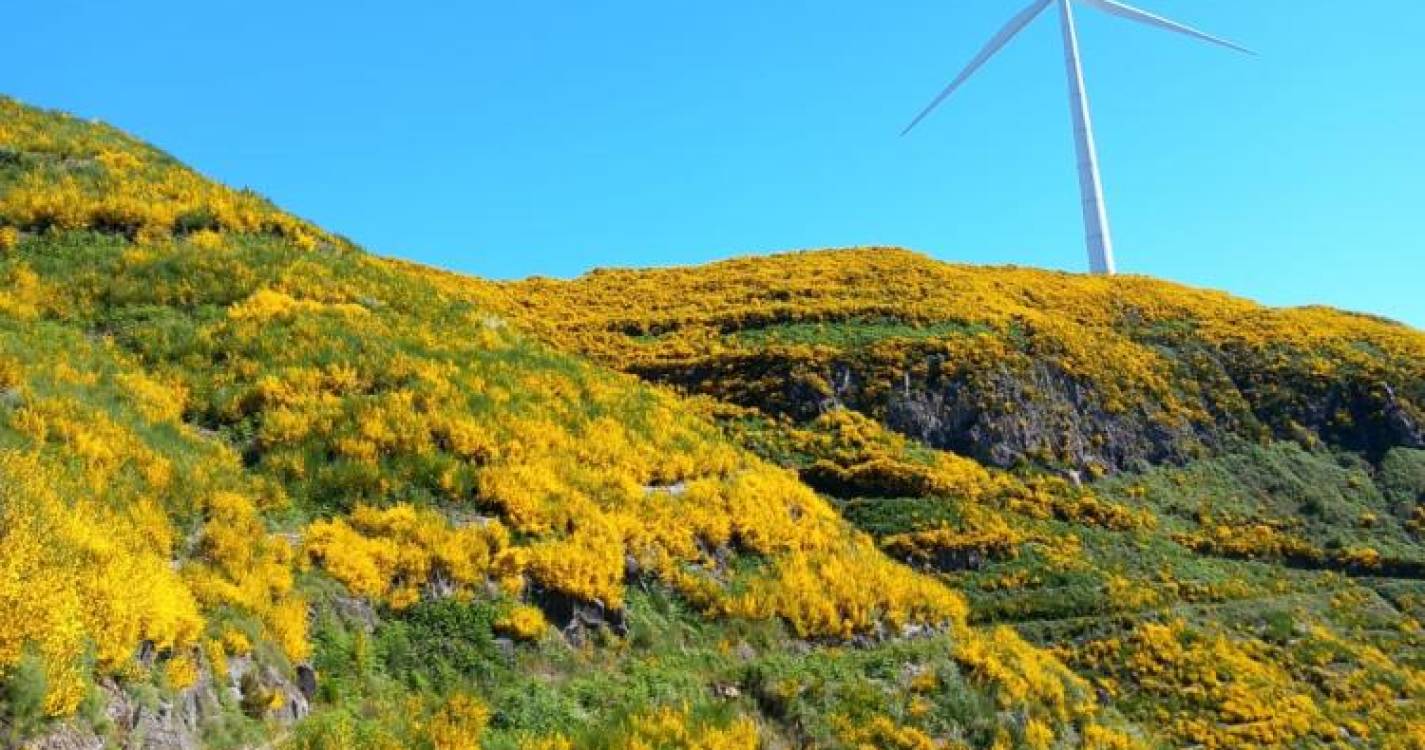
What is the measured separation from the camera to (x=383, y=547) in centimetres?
1777

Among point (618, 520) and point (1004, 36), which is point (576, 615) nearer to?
point (618, 520)

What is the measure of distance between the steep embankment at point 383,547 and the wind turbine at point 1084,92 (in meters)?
54.0

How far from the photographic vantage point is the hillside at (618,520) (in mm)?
14109

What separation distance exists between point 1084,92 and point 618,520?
70.3 meters

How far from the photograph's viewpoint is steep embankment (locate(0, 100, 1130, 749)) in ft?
40.8

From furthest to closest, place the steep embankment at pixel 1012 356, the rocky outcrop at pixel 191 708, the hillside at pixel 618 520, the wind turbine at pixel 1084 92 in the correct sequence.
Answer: the wind turbine at pixel 1084 92 < the steep embankment at pixel 1012 356 < the hillside at pixel 618 520 < the rocky outcrop at pixel 191 708

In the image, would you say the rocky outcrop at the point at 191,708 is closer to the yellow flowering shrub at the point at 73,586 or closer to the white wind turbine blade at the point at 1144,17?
the yellow flowering shrub at the point at 73,586

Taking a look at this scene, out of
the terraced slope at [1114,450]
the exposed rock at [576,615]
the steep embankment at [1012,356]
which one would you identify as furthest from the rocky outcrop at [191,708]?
the steep embankment at [1012,356]

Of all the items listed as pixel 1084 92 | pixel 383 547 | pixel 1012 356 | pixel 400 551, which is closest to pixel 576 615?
pixel 400 551

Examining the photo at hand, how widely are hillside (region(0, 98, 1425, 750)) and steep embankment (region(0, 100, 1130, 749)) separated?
0.28ft

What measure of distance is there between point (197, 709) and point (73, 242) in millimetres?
23806

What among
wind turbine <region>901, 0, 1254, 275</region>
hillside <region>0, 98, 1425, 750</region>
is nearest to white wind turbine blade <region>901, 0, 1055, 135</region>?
wind turbine <region>901, 0, 1254, 275</region>

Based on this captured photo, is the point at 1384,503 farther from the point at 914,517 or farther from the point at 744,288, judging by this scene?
the point at 744,288

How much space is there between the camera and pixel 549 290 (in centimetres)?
6469
